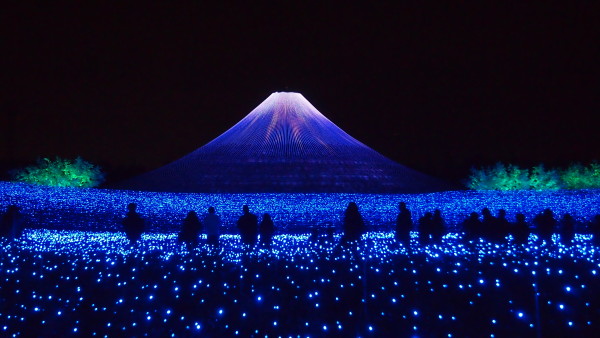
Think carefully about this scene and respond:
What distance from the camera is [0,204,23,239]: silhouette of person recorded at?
15.1 metres

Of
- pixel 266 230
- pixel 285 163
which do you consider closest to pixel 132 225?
pixel 266 230

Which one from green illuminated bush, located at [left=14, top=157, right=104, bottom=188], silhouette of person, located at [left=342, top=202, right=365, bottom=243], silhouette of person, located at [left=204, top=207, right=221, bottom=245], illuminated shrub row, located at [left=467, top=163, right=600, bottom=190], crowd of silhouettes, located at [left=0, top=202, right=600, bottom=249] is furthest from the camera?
green illuminated bush, located at [left=14, top=157, right=104, bottom=188]

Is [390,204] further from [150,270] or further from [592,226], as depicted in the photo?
[150,270]

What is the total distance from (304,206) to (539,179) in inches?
678

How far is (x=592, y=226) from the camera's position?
16156mm

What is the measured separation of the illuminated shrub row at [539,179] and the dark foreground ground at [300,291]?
17.6m

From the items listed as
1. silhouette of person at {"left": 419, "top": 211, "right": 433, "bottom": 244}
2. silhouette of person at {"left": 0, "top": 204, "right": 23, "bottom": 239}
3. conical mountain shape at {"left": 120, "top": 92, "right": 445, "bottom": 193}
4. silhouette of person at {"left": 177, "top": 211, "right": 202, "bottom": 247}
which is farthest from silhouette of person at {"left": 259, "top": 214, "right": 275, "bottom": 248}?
conical mountain shape at {"left": 120, "top": 92, "right": 445, "bottom": 193}

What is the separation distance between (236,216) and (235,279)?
27.4ft

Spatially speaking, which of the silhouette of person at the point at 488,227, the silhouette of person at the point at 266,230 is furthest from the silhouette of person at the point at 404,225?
the silhouette of person at the point at 266,230

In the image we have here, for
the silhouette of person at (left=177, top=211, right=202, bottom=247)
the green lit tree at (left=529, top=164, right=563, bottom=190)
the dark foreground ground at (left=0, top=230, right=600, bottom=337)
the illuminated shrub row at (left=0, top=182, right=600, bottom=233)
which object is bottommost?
the dark foreground ground at (left=0, top=230, right=600, bottom=337)

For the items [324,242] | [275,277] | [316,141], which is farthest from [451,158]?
[275,277]

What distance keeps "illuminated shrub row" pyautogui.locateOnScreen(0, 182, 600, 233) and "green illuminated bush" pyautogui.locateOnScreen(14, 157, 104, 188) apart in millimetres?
14140

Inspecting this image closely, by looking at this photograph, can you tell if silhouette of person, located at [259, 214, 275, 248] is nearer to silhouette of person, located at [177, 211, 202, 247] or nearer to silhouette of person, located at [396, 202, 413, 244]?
silhouette of person, located at [177, 211, 202, 247]

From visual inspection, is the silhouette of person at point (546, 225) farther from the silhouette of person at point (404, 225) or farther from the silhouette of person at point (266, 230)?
the silhouette of person at point (266, 230)
